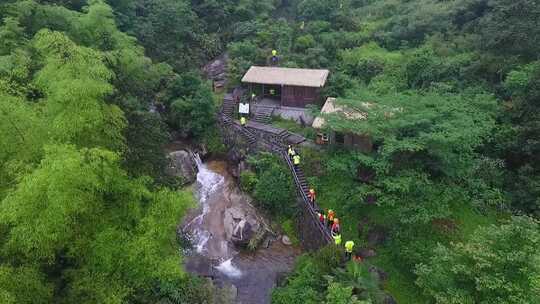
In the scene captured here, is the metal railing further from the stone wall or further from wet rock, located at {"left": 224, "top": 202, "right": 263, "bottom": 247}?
wet rock, located at {"left": 224, "top": 202, "right": 263, "bottom": 247}

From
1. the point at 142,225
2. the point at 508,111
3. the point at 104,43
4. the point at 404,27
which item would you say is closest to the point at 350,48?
the point at 404,27

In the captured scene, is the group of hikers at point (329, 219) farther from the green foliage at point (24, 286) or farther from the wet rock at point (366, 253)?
the green foliage at point (24, 286)

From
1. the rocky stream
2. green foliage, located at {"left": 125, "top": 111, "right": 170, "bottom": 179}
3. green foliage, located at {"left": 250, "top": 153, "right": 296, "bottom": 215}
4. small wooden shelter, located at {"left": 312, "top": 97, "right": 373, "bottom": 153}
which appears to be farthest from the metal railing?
green foliage, located at {"left": 125, "top": 111, "right": 170, "bottom": 179}

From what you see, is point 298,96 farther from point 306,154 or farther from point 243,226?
point 243,226

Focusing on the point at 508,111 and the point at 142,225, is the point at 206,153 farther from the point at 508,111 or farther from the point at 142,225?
the point at 508,111

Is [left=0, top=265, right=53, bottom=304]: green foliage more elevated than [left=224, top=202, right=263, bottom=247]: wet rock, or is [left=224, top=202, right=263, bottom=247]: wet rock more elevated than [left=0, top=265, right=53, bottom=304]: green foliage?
[left=0, top=265, right=53, bottom=304]: green foliage

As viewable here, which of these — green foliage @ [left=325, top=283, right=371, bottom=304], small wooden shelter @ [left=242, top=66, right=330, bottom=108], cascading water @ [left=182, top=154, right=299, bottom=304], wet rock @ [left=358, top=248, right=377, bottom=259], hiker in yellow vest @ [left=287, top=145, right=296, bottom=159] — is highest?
small wooden shelter @ [left=242, top=66, right=330, bottom=108]

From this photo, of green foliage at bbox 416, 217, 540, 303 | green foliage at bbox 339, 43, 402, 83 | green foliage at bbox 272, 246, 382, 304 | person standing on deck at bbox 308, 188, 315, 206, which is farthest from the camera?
green foliage at bbox 339, 43, 402, 83
